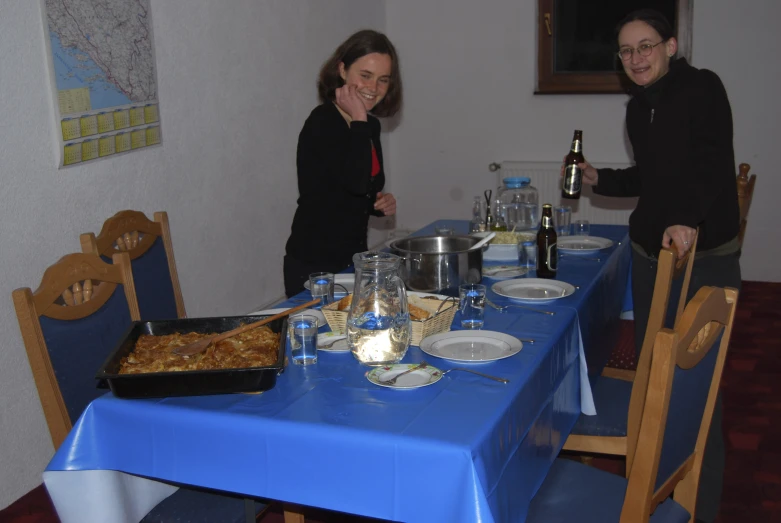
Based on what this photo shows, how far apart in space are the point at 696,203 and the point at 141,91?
212 cm

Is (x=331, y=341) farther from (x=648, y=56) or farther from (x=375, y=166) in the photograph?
(x=648, y=56)

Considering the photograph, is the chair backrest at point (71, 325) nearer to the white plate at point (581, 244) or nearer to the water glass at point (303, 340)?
the water glass at point (303, 340)

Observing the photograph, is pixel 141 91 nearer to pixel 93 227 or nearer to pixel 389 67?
pixel 93 227

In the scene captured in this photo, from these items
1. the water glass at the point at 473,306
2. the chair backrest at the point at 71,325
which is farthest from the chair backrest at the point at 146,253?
the water glass at the point at 473,306

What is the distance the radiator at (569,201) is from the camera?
5.11 metres

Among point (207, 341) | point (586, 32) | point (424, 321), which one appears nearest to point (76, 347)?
point (207, 341)

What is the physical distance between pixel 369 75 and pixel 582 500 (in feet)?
5.09

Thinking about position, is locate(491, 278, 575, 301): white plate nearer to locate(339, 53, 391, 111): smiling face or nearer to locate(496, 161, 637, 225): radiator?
locate(339, 53, 391, 111): smiling face

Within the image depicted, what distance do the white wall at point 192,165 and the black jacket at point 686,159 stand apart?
6.32ft

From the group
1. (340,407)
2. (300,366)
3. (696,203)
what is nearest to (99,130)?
(300,366)

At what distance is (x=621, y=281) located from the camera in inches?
115

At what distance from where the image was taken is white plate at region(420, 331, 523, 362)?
1674mm

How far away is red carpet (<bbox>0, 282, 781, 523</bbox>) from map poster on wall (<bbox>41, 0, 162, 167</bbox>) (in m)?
1.28

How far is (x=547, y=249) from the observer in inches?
93.0
